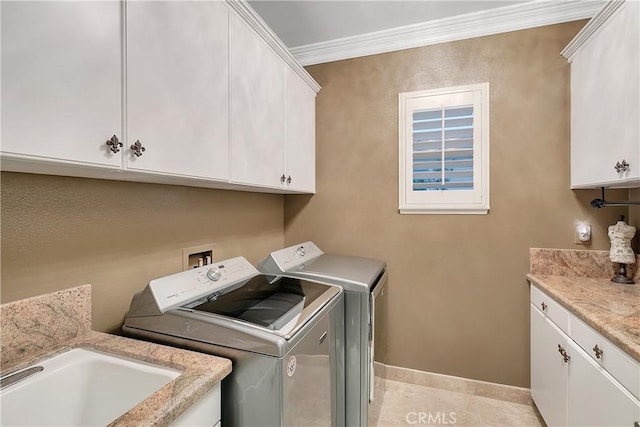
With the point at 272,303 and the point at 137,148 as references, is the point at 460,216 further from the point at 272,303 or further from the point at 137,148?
the point at 137,148

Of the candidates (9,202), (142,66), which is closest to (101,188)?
(9,202)

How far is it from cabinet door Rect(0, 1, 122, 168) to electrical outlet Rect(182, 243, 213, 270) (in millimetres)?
803

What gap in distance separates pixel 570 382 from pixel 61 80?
2255mm

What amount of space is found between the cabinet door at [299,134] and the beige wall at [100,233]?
1.83 feet

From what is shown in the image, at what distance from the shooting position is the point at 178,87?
114cm

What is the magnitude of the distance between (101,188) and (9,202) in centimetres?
29

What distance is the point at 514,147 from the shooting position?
2096 millimetres

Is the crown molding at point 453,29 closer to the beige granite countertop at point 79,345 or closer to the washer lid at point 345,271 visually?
the washer lid at point 345,271

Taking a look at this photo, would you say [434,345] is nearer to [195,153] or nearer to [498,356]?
[498,356]

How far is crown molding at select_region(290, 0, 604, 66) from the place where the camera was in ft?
6.42

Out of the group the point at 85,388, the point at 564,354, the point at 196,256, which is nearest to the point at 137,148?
the point at 85,388

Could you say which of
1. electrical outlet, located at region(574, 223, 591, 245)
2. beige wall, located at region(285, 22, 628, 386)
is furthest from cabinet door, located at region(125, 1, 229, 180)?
electrical outlet, located at region(574, 223, 591, 245)

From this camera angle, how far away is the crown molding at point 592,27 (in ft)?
4.78

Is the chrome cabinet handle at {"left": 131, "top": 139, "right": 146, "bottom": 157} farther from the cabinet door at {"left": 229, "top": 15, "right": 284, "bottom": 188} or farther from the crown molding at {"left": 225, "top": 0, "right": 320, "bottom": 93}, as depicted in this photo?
the crown molding at {"left": 225, "top": 0, "right": 320, "bottom": 93}
